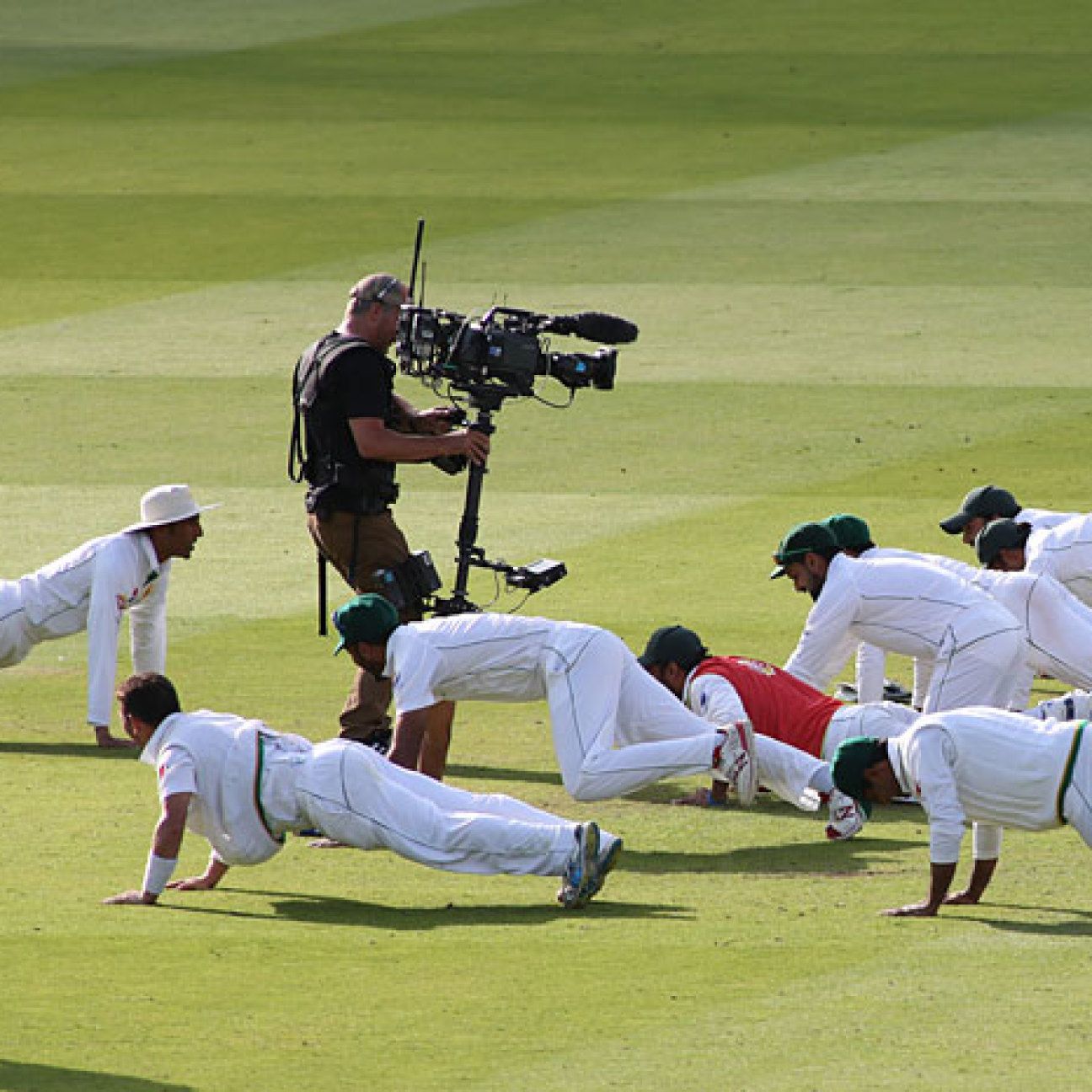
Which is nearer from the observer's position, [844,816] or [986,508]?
[844,816]

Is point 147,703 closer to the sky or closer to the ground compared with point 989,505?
closer to the ground

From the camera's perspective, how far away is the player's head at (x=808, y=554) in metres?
13.0

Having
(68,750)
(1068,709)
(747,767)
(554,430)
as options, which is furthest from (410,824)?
(554,430)

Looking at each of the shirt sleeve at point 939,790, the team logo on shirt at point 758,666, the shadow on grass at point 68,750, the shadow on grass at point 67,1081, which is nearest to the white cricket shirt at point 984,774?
the shirt sleeve at point 939,790

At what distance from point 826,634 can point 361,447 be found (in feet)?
7.73

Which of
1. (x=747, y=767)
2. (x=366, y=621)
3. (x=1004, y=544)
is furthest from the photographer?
(x=1004, y=544)

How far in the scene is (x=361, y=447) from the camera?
13.1 metres

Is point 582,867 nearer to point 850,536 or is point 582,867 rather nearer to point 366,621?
point 366,621

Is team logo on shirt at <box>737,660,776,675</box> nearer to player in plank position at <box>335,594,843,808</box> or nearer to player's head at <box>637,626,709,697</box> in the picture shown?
player's head at <box>637,626,709,697</box>

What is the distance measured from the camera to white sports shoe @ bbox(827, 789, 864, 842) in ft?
38.5

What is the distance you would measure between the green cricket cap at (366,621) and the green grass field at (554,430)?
0.96 metres

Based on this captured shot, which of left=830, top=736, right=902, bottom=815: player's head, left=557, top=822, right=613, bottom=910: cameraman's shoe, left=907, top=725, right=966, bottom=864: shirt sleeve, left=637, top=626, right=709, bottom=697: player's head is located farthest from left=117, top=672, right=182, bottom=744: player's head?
left=907, top=725, right=966, bottom=864: shirt sleeve

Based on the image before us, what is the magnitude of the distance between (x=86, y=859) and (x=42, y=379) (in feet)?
45.8

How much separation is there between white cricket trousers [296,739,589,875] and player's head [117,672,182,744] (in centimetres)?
60
